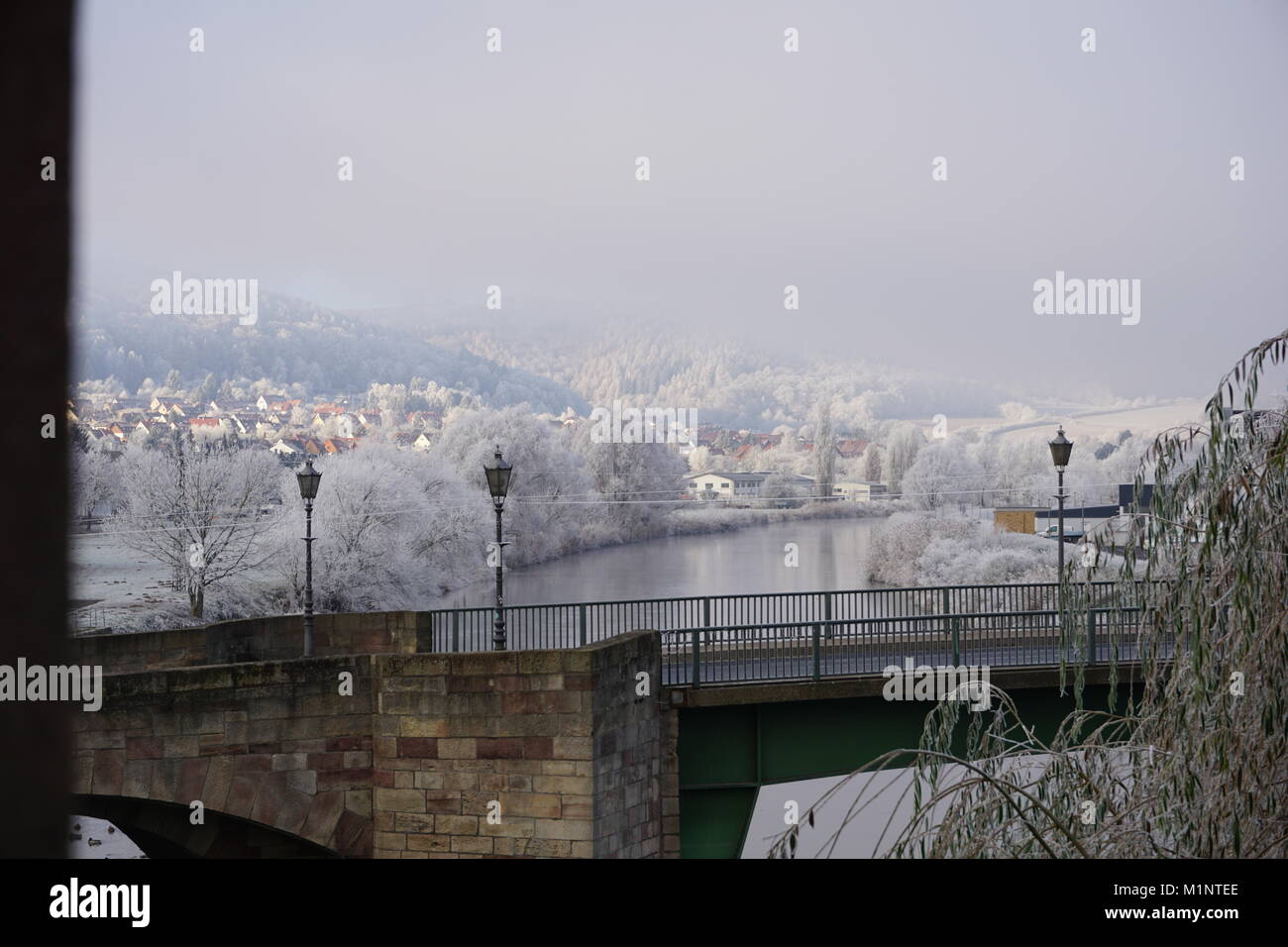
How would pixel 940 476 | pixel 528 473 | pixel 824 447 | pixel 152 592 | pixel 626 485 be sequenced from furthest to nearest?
pixel 824 447
pixel 940 476
pixel 626 485
pixel 528 473
pixel 152 592

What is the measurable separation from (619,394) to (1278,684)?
41.2 metres

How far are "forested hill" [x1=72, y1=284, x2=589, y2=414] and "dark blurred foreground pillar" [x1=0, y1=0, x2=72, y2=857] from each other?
36.9 metres

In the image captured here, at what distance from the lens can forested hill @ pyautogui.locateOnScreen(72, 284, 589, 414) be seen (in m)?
37.6

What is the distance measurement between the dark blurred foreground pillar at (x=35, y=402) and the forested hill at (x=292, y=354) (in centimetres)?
3691

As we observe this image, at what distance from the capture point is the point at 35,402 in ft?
4.75

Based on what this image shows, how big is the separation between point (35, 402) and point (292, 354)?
136 feet

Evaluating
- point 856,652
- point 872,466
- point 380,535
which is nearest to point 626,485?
point 872,466

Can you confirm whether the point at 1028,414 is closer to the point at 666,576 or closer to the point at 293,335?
the point at 666,576

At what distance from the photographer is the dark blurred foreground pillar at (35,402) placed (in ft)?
4.47

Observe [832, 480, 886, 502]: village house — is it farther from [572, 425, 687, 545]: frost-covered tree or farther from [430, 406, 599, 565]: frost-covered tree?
[430, 406, 599, 565]: frost-covered tree

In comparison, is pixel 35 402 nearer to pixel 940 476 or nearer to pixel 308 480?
pixel 308 480

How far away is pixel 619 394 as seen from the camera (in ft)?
148

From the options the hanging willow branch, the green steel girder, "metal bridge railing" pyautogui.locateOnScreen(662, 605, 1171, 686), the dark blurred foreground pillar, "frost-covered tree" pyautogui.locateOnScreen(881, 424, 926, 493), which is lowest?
the green steel girder

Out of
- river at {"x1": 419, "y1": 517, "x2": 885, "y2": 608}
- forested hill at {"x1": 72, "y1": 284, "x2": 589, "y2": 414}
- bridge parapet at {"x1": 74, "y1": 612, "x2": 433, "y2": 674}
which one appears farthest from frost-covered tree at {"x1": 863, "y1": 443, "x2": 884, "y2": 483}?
bridge parapet at {"x1": 74, "y1": 612, "x2": 433, "y2": 674}
